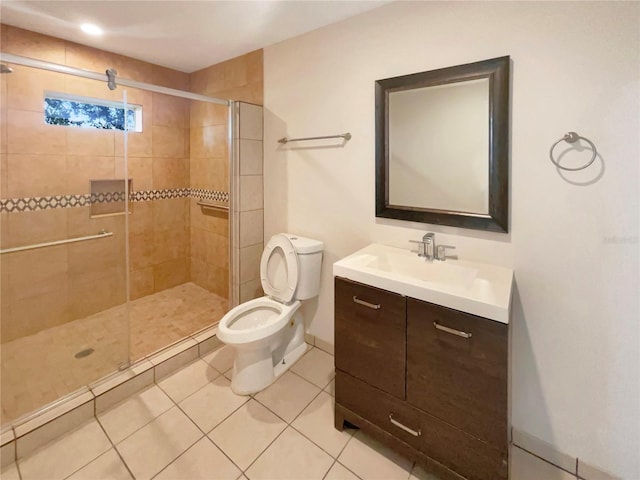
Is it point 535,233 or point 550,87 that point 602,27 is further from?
point 535,233

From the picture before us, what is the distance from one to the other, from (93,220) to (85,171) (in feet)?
1.24

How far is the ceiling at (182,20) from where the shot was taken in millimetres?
1797

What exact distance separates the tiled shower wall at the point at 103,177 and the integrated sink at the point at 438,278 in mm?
1713

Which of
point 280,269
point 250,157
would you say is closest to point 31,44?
point 250,157

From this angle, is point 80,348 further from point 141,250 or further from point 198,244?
point 198,244

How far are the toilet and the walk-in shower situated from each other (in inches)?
21.1

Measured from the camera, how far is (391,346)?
138 cm

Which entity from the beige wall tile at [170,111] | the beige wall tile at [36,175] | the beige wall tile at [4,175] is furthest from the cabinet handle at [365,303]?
the beige wall tile at [170,111]

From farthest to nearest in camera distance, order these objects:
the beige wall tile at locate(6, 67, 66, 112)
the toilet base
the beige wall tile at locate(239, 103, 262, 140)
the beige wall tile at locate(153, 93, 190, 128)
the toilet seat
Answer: the beige wall tile at locate(153, 93, 190, 128), the beige wall tile at locate(239, 103, 262, 140), the beige wall tile at locate(6, 67, 66, 112), the toilet base, the toilet seat

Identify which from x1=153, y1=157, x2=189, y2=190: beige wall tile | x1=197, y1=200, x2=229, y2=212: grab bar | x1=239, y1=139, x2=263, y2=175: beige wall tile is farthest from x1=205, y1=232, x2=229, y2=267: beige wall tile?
x1=239, y1=139, x2=263, y2=175: beige wall tile

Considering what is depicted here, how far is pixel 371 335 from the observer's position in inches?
56.7

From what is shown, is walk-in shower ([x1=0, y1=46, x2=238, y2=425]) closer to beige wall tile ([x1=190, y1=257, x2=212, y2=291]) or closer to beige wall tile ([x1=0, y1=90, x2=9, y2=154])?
beige wall tile ([x1=0, y1=90, x2=9, y2=154])

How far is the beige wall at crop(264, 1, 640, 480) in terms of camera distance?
4.01 feet

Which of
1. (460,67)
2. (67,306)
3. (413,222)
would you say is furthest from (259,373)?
(460,67)
